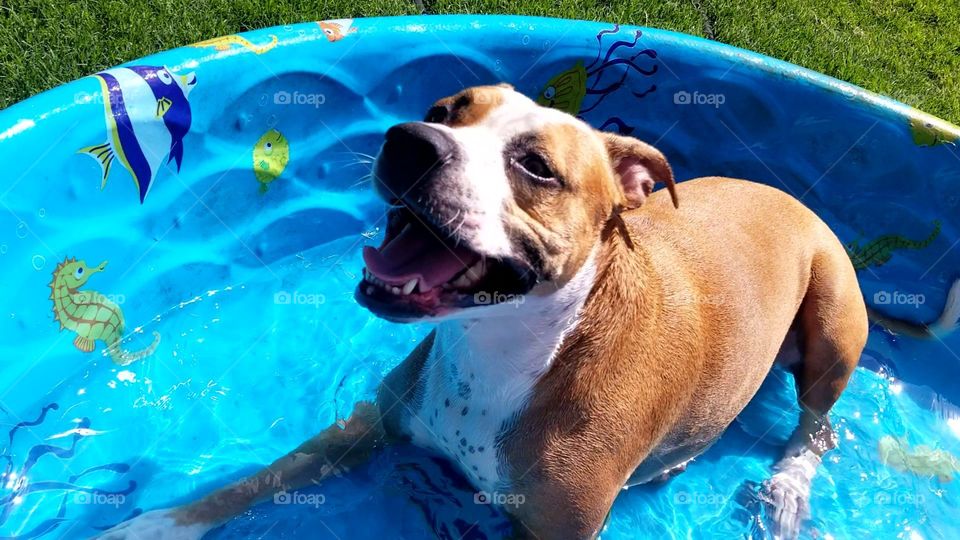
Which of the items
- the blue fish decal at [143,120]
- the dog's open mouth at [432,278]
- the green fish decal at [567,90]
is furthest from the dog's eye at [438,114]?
the green fish decal at [567,90]

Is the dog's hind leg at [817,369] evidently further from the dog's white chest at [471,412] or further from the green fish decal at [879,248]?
the dog's white chest at [471,412]

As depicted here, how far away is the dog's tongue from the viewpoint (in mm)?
2758

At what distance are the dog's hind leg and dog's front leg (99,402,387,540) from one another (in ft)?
7.40

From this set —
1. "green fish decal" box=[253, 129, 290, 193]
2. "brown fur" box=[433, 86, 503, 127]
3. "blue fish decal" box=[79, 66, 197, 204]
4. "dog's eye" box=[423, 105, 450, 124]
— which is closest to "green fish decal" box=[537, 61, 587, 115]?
"green fish decal" box=[253, 129, 290, 193]

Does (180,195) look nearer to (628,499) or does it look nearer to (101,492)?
(101,492)

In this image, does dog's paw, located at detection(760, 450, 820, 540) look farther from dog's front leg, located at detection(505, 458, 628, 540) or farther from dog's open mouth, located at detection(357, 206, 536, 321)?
dog's open mouth, located at detection(357, 206, 536, 321)

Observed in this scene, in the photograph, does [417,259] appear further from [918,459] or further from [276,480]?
[918,459]

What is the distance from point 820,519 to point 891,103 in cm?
270

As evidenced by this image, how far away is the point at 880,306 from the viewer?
5.54 meters

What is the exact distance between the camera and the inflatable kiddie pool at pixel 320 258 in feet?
13.4

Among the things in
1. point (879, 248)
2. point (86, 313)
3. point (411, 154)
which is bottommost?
point (879, 248)

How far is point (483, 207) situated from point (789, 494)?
9.58 feet

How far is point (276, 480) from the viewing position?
3852mm

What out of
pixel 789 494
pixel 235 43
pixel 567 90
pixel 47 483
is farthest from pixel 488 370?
pixel 567 90
